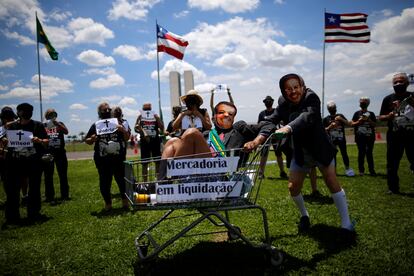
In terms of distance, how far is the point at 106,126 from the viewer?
6.11 metres

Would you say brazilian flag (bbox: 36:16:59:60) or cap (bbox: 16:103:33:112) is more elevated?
brazilian flag (bbox: 36:16:59:60)

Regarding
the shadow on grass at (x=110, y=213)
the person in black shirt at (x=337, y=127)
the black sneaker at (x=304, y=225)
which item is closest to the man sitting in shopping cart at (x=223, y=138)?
the black sneaker at (x=304, y=225)

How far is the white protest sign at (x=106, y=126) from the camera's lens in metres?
6.11

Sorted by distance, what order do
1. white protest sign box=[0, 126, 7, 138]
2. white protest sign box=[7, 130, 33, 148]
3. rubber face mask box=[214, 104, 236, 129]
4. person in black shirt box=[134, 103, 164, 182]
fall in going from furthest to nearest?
1. person in black shirt box=[134, 103, 164, 182]
2. white protest sign box=[0, 126, 7, 138]
3. white protest sign box=[7, 130, 33, 148]
4. rubber face mask box=[214, 104, 236, 129]

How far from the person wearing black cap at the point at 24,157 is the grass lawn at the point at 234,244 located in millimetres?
524

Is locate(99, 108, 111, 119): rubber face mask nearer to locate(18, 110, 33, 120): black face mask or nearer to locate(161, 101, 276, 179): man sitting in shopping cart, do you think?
locate(18, 110, 33, 120): black face mask

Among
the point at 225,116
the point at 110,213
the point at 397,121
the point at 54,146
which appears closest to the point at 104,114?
the point at 110,213

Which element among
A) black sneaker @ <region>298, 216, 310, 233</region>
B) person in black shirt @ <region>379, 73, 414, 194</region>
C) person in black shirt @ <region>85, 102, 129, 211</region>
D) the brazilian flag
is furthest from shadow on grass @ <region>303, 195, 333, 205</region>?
the brazilian flag

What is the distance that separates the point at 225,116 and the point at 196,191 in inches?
60.3

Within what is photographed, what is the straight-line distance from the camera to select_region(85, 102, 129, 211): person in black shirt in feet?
20.0

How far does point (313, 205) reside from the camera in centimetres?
577

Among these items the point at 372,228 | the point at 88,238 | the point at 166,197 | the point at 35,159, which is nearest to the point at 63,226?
the point at 88,238

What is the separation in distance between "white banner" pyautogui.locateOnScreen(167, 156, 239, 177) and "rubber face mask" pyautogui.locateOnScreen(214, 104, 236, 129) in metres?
1.27

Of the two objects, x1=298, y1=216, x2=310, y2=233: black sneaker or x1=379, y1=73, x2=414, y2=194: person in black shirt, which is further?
x1=379, y1=73, x2=414, y2=194: person in black shirt
